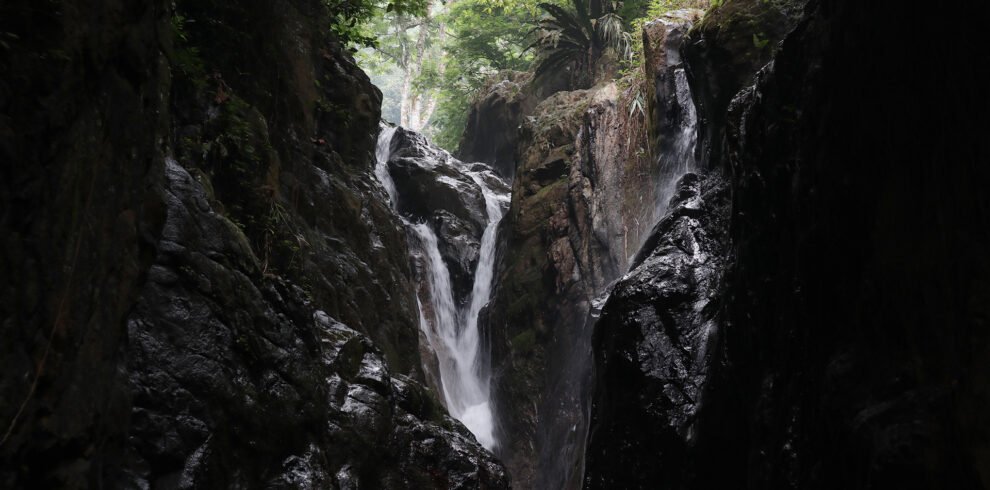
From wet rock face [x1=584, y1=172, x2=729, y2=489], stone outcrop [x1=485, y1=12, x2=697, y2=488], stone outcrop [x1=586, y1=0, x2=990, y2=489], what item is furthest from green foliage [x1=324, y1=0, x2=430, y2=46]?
stone outcrop [x1=586, y1=0, x2=990, y2=489]

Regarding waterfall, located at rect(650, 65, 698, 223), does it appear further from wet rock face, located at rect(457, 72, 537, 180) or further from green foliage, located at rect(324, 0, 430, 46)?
wet rock face, located at rect(457, 72, 537, 180)

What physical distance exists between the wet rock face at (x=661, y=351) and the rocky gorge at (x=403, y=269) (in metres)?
0.03

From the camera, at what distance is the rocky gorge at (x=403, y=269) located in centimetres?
239

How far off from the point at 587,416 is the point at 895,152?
23.6 feet

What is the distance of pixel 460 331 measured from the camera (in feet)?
46.6

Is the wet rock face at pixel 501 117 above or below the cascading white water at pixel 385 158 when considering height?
above

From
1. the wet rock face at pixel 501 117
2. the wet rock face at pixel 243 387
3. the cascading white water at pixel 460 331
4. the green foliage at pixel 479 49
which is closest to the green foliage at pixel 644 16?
the wet rock face at pixel 501 117

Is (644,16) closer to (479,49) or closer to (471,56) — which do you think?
(479,49)

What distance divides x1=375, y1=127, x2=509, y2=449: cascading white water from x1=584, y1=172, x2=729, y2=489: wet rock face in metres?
4.97

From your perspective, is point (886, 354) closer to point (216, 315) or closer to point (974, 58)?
point (974, 58)

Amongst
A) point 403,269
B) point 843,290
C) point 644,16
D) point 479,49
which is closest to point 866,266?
point 843,290

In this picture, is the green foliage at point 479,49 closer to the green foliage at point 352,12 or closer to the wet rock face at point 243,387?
the green foliage at point 352,12

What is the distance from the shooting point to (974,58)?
2.90 m

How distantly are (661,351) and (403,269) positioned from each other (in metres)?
4.82
